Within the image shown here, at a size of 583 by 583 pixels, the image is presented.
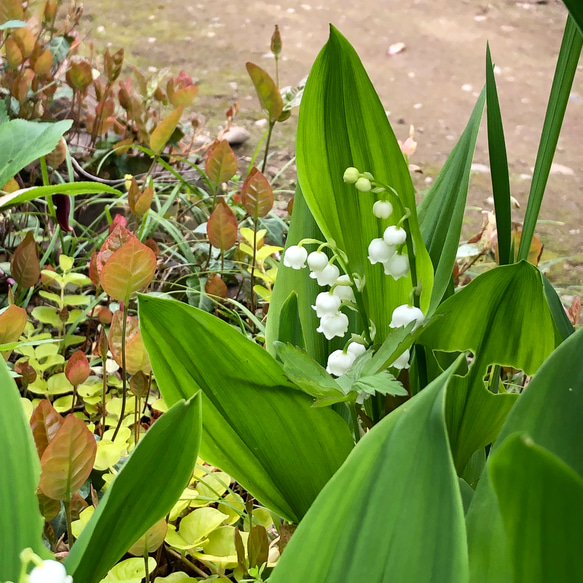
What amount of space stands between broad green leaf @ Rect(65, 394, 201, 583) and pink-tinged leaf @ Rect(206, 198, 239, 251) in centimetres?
53

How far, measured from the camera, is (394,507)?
1.20ft

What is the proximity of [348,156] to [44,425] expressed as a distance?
39 centimetres

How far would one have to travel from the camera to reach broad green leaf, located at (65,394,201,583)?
1.42ft

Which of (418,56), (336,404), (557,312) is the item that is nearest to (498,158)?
(557,312)

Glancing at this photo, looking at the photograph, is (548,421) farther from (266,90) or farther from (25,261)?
(266,90)

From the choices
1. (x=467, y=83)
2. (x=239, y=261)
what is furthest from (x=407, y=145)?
(x=467, y=83)

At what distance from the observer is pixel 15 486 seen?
0.45 m

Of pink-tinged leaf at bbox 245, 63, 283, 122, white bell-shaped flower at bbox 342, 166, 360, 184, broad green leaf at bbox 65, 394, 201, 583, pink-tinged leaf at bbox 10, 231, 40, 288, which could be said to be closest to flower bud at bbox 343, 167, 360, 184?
white bell-shaped flower at bbox 342, 166, 360, 184

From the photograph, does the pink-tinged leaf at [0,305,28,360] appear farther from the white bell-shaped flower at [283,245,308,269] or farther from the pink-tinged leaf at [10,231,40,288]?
the white bell-shaped flower at [283,245,308,269]

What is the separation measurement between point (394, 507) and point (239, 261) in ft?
3.03

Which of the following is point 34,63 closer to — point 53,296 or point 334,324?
point 53,296

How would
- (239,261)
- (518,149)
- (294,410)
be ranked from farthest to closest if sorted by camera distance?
1. (518,149)
2. (239,261)
3. (294,410)

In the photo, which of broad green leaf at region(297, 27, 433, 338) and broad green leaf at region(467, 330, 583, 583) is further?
broad green leaf at region(297, 27, 433, 338)

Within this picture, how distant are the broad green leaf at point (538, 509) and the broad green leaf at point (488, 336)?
1.00 ft
